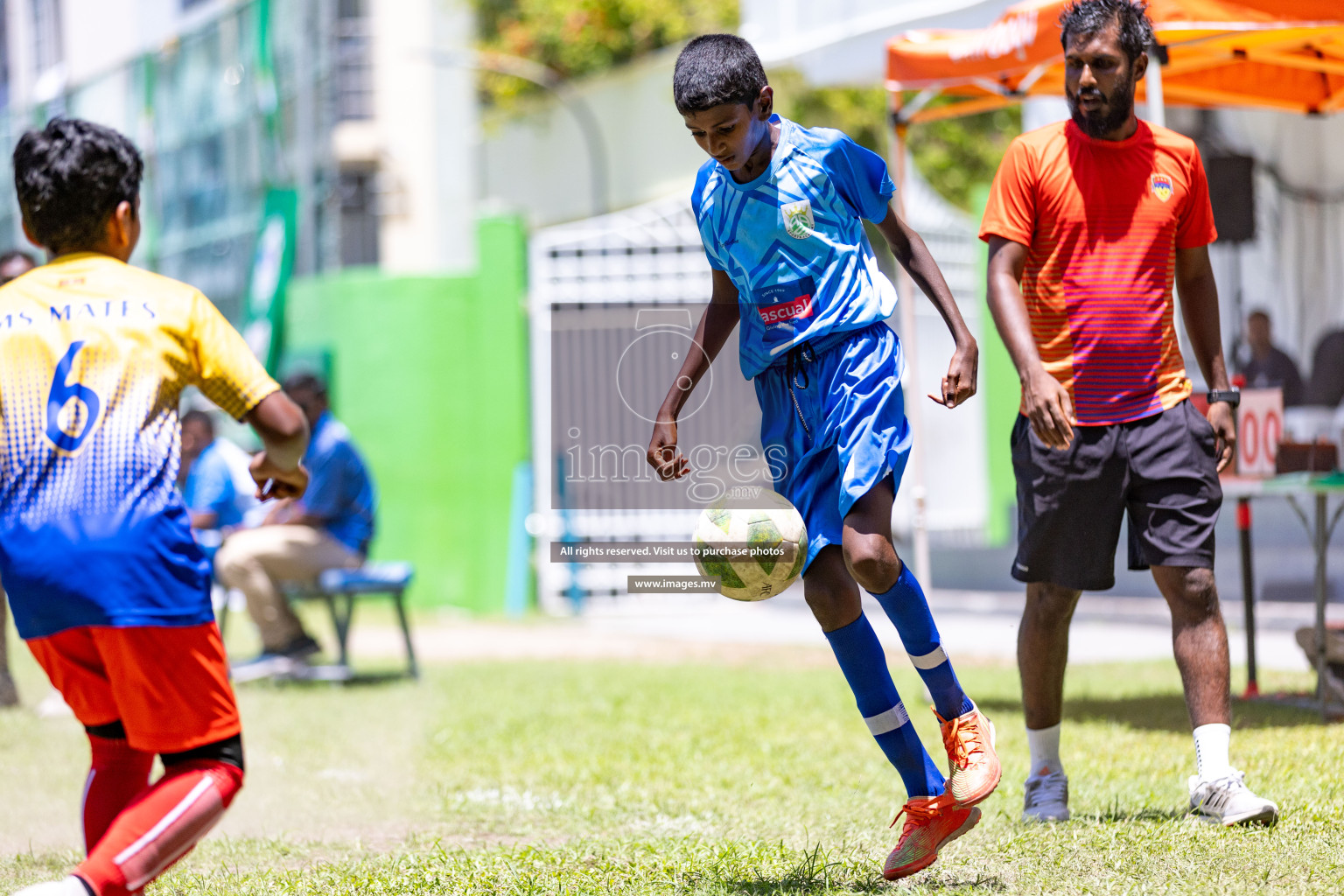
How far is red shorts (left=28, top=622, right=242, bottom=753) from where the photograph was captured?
3053 mm

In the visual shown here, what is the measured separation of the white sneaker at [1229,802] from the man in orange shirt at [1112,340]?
1.5 inches

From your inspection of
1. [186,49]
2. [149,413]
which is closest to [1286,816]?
[149,413]

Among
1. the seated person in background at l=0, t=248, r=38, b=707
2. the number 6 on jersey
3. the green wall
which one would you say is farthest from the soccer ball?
the green wall

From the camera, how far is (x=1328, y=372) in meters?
9.05

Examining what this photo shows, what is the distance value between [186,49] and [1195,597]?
16877 millimetres

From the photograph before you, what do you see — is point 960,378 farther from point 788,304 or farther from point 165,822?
point 165,822

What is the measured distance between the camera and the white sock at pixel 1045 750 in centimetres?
468

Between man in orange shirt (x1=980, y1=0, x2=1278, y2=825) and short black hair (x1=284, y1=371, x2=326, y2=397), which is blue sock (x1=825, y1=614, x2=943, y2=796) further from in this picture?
short black hair (x1=284, y1=371, x2=326, y2=397)

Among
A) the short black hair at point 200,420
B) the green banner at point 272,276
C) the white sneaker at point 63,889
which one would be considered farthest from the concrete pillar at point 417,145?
the white sneaker at point 63,889

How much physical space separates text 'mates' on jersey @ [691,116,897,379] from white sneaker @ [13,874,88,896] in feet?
6.59

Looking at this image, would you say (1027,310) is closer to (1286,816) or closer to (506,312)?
(1286,816)

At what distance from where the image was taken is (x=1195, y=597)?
441cm

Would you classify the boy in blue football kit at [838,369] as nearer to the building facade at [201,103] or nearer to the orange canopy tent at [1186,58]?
the orange canopy tent at [1186,58]

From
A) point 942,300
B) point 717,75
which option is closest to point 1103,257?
point 942,300
